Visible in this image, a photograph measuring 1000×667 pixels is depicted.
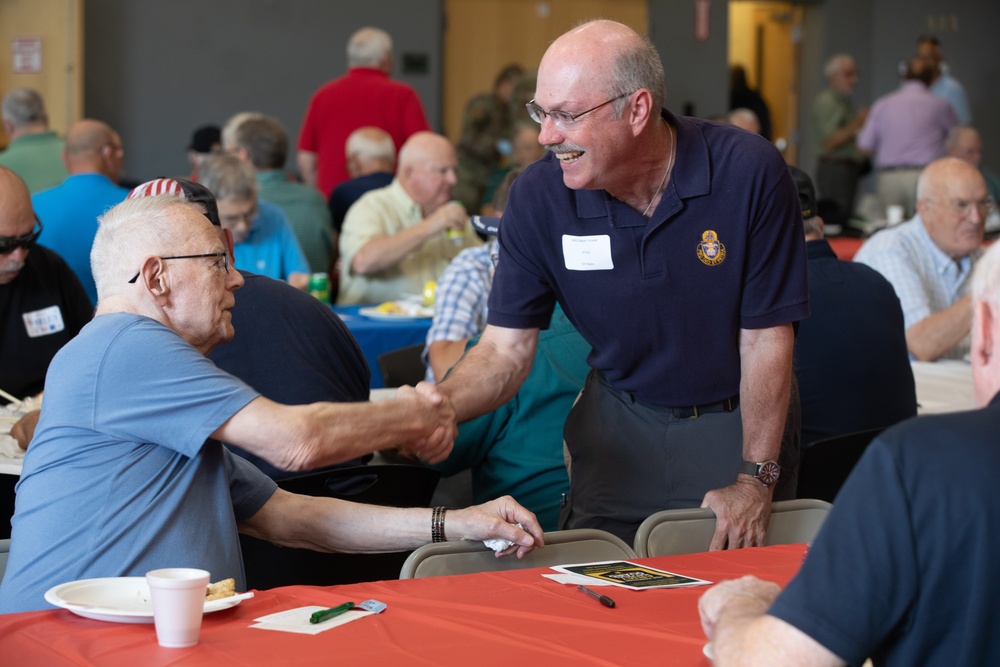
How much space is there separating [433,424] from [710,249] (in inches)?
29.5

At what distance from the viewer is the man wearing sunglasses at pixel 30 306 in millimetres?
3783

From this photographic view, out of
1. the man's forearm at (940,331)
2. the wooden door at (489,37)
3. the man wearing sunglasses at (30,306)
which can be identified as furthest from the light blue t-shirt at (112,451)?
the wooden door at (489,37)

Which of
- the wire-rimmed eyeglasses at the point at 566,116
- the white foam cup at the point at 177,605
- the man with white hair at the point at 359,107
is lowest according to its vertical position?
the white foam cup at the point at 177,605

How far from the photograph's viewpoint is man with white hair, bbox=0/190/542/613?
6.43 ft

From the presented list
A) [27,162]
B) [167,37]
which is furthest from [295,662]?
[167,37]

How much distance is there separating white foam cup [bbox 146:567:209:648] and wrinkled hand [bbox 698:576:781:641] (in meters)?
0.70

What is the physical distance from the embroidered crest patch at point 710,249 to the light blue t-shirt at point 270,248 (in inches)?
132

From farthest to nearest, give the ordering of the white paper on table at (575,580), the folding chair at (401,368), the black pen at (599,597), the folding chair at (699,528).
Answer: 1. the folding chair at (401,368)
2. the folding chair at (699,528)
3. the white paper on table at (575,580)
4. the black pen at (599,597)

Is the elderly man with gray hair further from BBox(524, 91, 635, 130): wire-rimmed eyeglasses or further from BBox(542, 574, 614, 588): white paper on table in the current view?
BBox(542, 574, 614, 588): white paper on table

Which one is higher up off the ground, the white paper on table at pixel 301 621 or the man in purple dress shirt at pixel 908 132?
the man in purple dress shirt at pixel 908 132

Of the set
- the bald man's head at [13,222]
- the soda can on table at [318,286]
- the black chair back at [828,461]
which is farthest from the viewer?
the soda can on table at [318,286]

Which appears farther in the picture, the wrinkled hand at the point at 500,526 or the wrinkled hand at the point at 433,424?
the wrinkled hand at the point at 433,424

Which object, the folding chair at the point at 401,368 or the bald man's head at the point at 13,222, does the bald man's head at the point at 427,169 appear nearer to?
the folding chair at the point at 401,368

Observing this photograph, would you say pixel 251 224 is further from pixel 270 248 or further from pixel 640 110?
pixel 640 110
